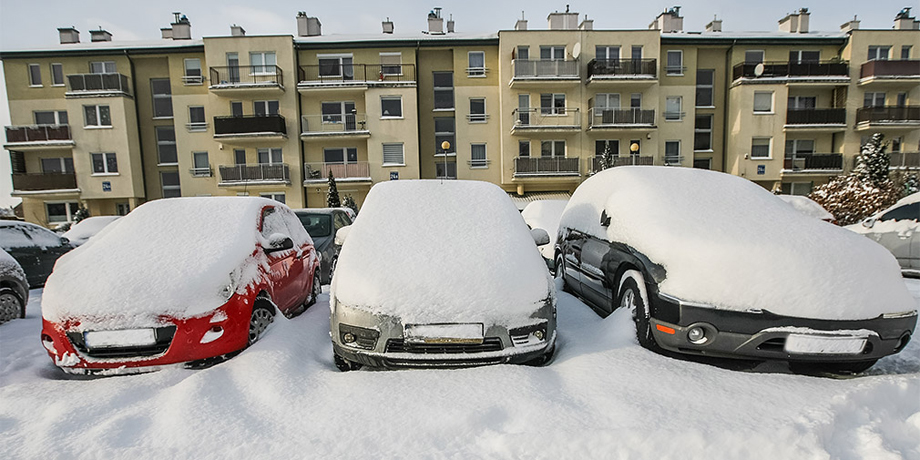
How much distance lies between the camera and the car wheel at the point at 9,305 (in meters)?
4.95

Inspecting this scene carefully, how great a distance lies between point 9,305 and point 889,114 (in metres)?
35.6

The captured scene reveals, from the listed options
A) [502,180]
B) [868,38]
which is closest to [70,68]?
[502,180]

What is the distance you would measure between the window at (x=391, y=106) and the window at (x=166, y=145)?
12.4m

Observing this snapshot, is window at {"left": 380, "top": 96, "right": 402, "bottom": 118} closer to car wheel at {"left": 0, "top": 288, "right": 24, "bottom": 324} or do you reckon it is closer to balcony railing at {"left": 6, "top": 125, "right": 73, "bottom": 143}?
balcony railing at {"left": 6, "top": 125, "right": 73, "bottom": 143}

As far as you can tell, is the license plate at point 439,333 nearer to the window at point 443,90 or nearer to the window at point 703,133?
the window at point 443,90

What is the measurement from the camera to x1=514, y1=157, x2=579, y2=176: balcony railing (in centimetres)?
2269

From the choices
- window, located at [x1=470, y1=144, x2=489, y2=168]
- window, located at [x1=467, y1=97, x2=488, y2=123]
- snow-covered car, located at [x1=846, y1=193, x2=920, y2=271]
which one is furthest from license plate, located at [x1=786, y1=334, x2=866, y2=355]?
window, located at [x1=467, y1=97, x2=488, y2=123]

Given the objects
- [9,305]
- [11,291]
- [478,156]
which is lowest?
[9,305]

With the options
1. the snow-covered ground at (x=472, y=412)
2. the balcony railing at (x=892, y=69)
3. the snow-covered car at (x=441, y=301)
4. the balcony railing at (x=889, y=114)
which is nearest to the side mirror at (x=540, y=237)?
the snow-covered car at (x=441, y=301)

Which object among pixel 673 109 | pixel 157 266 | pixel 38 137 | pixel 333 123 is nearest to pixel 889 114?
pixel 673 109

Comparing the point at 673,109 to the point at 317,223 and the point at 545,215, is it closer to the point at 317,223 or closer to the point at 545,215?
the point at 545,215

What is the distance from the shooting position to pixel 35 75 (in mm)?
23312

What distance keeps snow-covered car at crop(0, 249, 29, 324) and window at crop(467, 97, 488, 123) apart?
67.6ft

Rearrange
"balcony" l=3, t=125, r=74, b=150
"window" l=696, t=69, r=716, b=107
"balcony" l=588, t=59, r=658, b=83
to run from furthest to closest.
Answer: "window" l=696, t=69, r=716, b=107, "balcony" l=3, t=125, r=74, b=150, "balcony" l=588, t=59, r=658, b=83
